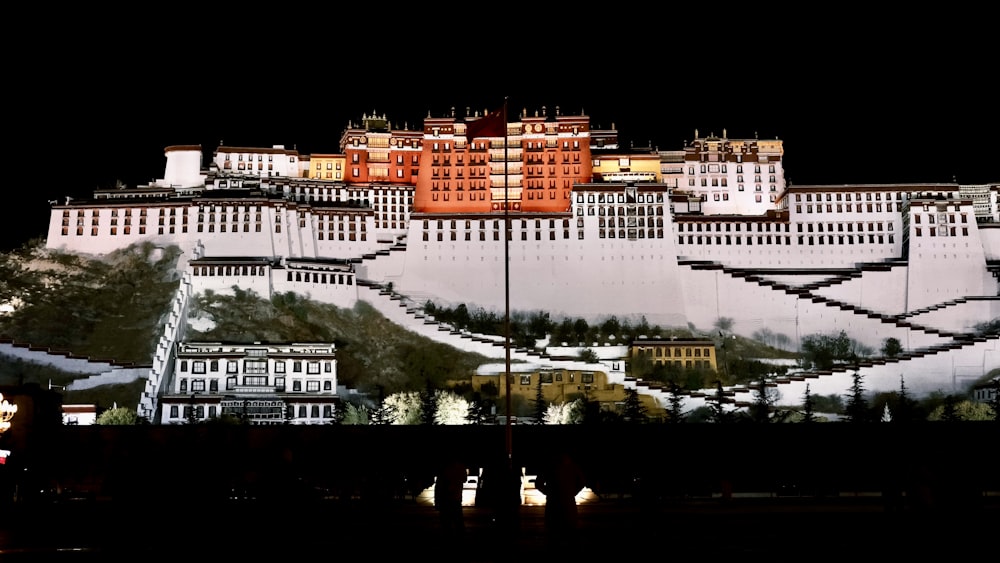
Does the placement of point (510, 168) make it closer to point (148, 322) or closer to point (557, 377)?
point (557, 377)

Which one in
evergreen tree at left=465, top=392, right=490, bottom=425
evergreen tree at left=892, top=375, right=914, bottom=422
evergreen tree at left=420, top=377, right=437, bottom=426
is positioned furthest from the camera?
evergreen tree at left=892, top=375, right=914, bottom=422

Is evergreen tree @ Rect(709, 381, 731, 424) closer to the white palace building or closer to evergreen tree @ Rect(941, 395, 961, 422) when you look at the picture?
evergreen tree @ Rect(941, 395, 961, 422)

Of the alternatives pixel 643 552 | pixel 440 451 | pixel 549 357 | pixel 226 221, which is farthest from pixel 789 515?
pixel 226 221

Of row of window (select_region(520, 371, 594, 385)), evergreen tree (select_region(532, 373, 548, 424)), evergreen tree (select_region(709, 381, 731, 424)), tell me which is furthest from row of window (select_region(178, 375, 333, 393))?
evergreen tree (select_region(709, 381, 731, 424))

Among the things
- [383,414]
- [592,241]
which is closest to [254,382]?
[383,414]

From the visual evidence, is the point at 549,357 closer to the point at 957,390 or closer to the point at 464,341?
the point at 464,341

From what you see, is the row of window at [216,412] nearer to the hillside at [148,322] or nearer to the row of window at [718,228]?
the hillside at [148,322]

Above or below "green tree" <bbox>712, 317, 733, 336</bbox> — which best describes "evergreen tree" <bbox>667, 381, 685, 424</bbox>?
below
